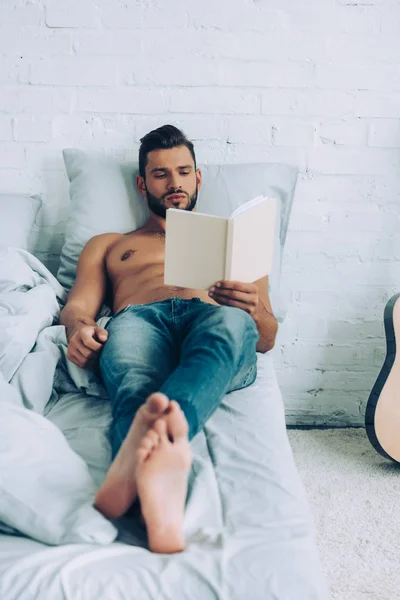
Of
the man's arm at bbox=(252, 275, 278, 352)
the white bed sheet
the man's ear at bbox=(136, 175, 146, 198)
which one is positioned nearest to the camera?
the white bed sheet

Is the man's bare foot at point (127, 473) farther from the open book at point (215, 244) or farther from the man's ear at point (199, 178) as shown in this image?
the man's ear at point (199, 178)

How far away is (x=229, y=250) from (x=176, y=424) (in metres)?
0.47

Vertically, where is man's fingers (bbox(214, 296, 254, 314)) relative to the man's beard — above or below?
below

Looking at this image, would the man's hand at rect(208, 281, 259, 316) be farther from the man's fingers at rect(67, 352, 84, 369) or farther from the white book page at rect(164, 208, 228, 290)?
the man's fingers at rect(67, 352, 84, 369)

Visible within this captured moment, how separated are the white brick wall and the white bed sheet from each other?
1.05m

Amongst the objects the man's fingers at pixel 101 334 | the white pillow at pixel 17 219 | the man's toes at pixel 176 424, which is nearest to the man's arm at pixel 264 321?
the man's fingers at pixel 101 334

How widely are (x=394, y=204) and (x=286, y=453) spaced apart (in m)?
1.14

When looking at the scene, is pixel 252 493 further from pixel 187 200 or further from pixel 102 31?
pixel 102 31

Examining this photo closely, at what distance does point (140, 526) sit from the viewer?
3.35ft

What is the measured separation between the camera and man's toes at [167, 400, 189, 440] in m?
0.98

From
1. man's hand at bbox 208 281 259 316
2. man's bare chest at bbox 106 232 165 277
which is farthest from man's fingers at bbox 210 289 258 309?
man's bare chest at bbox 106 232 165 277

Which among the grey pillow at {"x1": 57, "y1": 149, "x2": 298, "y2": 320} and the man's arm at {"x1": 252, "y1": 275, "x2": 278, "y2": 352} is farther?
the grey pillow at {"x1": 57, "y1": 149, "x2": 298, "y2": 320}

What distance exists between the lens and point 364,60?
2.02 m

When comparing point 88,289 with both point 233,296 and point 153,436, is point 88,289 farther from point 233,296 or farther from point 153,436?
point 153,436
